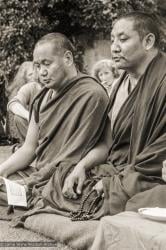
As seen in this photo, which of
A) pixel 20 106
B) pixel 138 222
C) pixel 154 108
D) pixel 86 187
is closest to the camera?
pixel 138 222

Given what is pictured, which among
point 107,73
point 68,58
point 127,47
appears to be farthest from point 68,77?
point 107,73

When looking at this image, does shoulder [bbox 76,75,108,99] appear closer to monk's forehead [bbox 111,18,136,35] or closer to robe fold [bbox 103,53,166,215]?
robe fold [bbox 103,53,166,215]

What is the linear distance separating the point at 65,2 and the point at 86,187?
990 centimetres

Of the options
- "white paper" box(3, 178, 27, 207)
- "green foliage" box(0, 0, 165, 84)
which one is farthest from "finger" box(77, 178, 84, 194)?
"green foliage" box(0, 0, 165, 84)

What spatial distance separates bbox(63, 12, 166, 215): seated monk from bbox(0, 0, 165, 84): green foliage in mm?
8790

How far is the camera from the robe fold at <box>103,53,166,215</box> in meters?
5.22

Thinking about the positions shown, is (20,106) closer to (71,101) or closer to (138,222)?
(71,101)

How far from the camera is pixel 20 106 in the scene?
31.6 feet

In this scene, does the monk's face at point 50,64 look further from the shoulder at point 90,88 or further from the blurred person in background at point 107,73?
the blurred person in background at point 107,73

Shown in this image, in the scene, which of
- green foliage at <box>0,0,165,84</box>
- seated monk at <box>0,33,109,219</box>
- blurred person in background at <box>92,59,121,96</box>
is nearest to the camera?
seated monk at <box>0,33,109,219</box>

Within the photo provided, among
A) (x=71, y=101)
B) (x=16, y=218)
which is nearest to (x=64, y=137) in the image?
(x=71, y=101)

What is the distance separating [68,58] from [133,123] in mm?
1060

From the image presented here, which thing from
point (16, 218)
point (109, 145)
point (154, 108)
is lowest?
point (16, 218)

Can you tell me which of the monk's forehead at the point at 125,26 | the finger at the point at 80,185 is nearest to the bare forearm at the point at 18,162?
the finger at the point at 80,185
